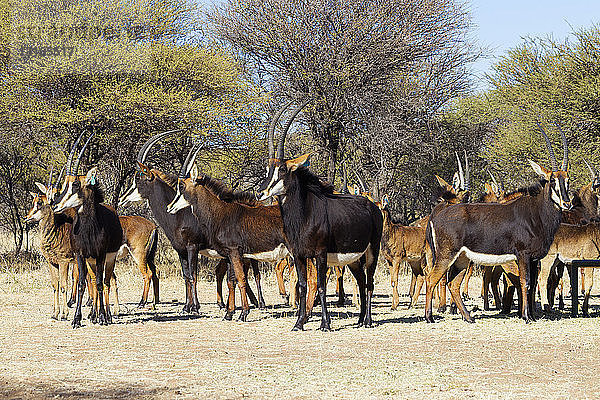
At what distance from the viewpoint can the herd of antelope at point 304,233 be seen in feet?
41.8

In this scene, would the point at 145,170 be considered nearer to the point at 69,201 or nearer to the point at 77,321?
the point at 69,201

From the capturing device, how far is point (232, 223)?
14438 millimetres

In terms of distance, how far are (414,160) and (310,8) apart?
269 inches

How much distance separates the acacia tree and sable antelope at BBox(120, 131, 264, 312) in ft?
42.5

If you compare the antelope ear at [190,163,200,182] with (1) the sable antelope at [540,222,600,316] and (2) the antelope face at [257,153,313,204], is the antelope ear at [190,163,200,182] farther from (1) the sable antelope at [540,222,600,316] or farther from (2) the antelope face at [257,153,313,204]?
(1) the sable antelope at [540,222,600,316]

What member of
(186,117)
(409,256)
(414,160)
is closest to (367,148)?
(414,160)

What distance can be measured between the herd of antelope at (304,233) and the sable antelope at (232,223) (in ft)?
0.06

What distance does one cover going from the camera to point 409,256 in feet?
53.3

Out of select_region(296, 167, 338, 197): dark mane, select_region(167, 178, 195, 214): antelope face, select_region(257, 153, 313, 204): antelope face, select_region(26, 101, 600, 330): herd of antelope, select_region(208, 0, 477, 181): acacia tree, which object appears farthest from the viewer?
select_region(208, 0, 477, 181): acacia tree

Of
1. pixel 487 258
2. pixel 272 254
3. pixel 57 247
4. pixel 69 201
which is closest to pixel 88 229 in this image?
pixel 69 201

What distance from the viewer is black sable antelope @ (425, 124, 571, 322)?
13406 mm

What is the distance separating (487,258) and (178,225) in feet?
18.9

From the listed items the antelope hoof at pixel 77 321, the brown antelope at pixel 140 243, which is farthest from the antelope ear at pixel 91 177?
the brown antelope at pixel 140 243

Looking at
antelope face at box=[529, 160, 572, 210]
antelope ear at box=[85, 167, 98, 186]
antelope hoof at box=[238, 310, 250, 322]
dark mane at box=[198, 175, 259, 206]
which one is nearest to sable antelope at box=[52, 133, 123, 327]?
antelope ear at box=[85, 167, 98, 186]
